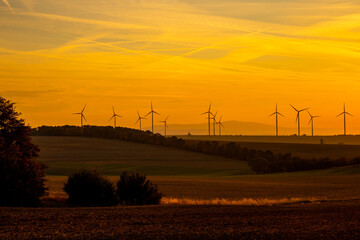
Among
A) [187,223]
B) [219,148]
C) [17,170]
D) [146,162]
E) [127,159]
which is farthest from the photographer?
[219,148]

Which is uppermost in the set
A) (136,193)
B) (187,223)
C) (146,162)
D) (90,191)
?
A: (146,162)

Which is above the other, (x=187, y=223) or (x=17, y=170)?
(x=17, y=170)

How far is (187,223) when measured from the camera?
84.4 ft

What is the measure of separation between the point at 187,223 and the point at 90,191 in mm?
14338

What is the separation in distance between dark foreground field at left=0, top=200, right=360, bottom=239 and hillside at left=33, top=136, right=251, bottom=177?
66.6 meters

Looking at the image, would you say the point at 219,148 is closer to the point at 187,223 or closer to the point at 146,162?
the point at 146,162

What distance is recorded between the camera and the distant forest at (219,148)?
104312 millimetres

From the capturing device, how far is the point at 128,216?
28.5 metres

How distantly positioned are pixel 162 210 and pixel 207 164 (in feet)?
265

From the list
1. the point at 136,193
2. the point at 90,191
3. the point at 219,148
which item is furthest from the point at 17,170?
the point at 219,148

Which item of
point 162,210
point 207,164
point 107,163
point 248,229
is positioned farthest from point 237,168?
point 248,229

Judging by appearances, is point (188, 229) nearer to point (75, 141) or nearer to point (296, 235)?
point (296, 235)

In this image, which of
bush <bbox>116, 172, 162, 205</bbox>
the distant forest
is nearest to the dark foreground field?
bush <bbox>116, 172, 162, 205</bbox>

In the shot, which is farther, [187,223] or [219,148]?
[219,148]
